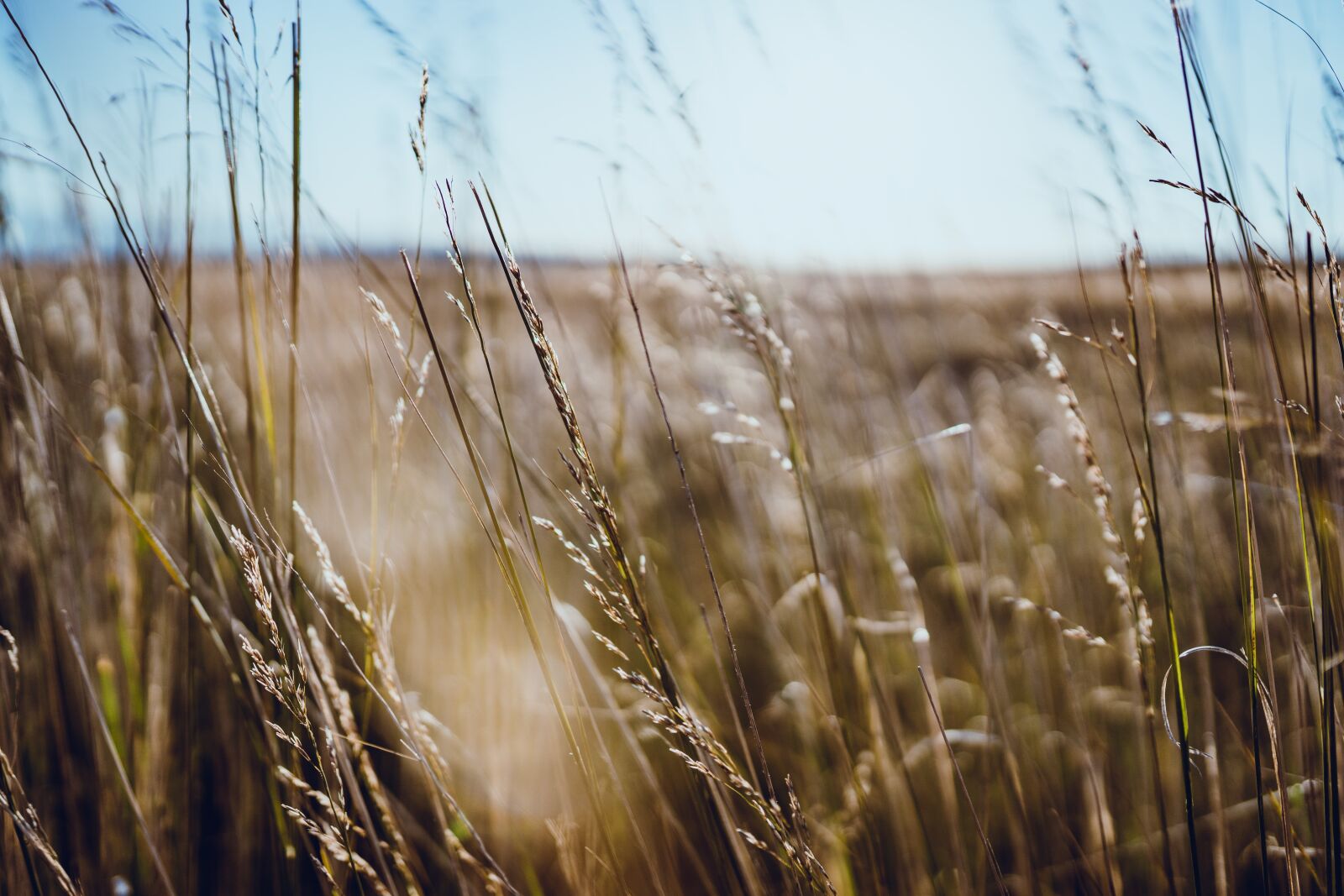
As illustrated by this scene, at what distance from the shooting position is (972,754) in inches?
52.7

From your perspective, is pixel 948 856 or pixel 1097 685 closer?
pixel 948 856

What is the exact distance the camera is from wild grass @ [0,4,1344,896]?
0.62 metres

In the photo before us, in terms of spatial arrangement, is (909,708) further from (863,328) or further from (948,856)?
(863,328)

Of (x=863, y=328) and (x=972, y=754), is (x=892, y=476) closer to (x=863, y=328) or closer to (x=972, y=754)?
(x=863, y=328)

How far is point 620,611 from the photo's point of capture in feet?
3.25

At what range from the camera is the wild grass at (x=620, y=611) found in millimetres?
625

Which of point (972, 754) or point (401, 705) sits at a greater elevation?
point (401, 705)

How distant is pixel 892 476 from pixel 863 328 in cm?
52

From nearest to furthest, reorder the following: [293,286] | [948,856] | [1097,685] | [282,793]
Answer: [293,286], [282,793], [948,856], [1097,685]

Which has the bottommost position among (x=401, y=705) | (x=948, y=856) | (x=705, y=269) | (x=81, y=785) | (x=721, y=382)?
(x=948, y=856)

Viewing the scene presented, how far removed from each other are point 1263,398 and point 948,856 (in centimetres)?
85

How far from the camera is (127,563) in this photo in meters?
1.06


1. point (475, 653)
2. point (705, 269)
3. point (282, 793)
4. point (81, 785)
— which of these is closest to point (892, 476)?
point (475, 653)

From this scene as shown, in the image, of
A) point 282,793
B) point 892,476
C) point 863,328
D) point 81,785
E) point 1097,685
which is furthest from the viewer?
point 892,476
